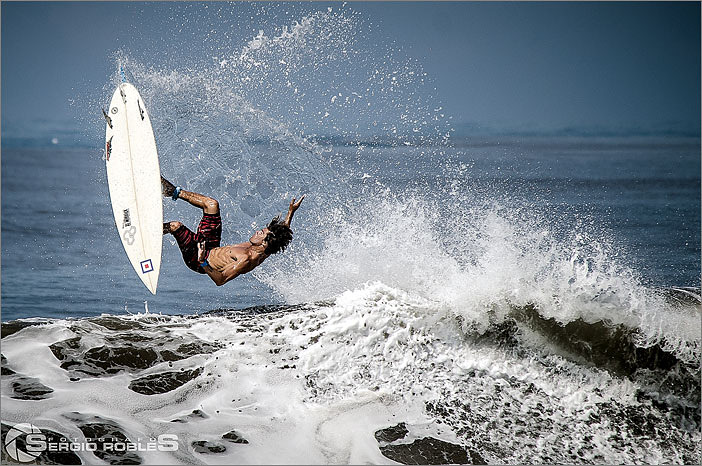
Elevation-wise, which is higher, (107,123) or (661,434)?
(107,123)

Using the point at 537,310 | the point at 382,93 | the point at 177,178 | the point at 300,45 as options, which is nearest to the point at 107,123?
the point at 177,178

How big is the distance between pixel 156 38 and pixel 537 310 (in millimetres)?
3393

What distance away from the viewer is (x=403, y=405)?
3602 millimetres

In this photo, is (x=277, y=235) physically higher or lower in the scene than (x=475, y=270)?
higher

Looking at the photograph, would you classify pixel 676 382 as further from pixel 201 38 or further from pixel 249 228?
pixel 201 38

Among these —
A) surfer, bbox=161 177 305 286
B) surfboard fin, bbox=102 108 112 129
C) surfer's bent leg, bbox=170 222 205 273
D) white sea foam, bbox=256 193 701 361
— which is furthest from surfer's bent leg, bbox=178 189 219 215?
white sea foam, bbox=256 193 701 361

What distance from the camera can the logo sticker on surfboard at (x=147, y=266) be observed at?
409cm

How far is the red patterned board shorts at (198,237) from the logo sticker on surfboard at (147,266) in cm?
18

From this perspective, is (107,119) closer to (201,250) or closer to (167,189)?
(167,189)

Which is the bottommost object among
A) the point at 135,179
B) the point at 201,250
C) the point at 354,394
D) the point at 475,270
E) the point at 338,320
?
the point at 354,394

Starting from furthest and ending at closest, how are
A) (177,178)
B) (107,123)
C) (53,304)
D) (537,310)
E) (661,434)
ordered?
(53,304), (177,178), (107,123), (537,310), (661,434)

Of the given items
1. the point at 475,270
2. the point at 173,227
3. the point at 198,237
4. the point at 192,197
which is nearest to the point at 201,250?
the point at 198,237

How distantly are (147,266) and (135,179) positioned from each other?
477 mm

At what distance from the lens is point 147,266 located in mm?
4102
